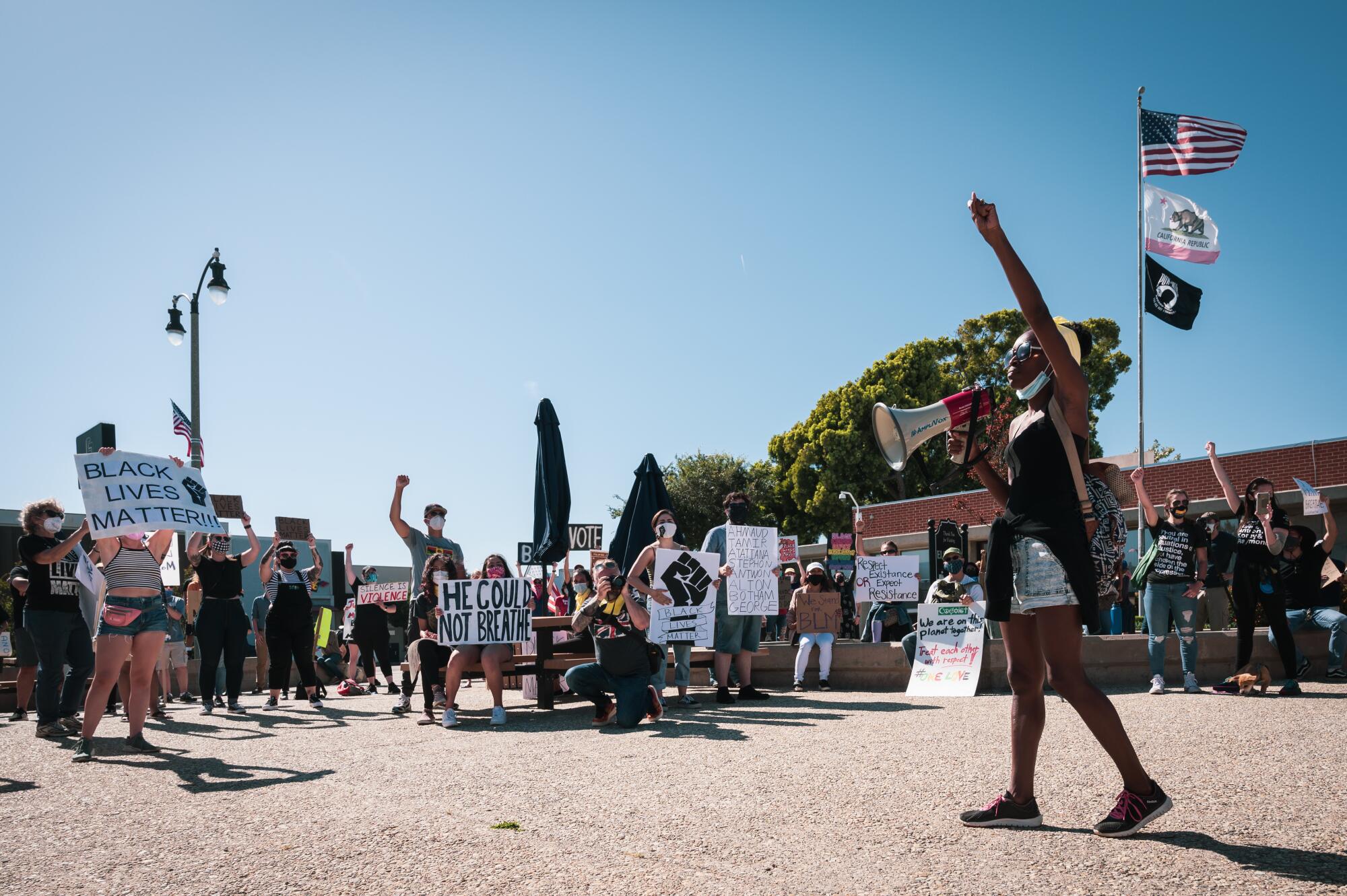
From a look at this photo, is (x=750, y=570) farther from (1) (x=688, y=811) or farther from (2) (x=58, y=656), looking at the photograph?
(2) (x=58, y=656)

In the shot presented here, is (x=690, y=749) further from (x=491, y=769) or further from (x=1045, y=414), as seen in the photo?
(x=1045, y=414)

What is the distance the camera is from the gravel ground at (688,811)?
321cm

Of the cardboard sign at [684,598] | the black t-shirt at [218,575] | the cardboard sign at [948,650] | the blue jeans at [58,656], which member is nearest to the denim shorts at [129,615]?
the blue jeans at [58,656]

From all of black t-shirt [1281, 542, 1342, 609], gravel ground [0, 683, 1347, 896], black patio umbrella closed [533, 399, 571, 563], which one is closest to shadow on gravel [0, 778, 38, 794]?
gravel ground [0, 683, 1347, 896]

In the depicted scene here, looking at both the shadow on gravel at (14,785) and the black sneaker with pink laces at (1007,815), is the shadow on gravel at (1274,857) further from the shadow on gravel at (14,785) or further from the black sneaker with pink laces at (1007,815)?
the shadow on gravel at (14,785)

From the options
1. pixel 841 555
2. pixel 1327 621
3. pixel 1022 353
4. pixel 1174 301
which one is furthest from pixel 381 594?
pixel 1174 301

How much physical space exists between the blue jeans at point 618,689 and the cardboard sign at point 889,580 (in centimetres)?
688

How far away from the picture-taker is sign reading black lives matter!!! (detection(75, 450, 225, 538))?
686cm

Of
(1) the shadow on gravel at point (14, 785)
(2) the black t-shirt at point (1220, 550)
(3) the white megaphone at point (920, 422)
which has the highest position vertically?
(3) the white megaphone at point (920, 422)

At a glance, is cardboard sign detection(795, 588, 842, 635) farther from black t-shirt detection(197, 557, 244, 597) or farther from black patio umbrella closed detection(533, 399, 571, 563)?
black t-shirt detection(197, 557, 244, 597)

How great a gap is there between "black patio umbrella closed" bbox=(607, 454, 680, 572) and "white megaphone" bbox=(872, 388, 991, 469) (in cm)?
637

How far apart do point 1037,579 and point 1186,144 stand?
18514mm

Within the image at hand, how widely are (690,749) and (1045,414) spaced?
135 inches

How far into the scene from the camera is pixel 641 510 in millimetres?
11398
